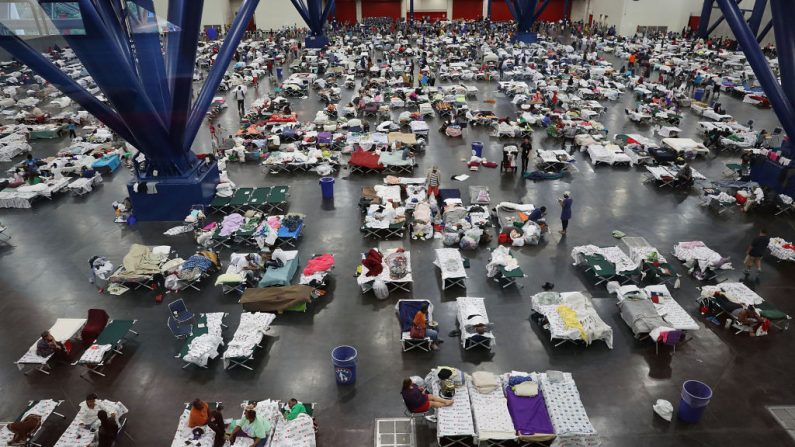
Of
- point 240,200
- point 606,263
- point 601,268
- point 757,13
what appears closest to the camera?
point 601,268

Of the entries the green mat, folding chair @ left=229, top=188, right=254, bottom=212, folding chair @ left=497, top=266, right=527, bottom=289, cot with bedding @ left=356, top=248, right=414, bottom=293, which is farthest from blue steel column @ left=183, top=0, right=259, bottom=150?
folding chair @ left=497, top=266, right=527, bottom=289

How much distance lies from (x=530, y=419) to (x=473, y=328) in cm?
246

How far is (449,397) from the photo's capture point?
28.1ft

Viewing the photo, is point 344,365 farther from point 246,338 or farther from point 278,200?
point 278,200

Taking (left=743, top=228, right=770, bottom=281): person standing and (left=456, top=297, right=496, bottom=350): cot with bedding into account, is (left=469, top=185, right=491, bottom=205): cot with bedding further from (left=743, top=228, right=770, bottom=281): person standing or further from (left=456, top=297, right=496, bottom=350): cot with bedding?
(left=743, top=228, right=770, bottom=281): person standing

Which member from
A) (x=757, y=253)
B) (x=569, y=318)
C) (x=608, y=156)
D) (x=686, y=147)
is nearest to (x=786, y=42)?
(x=686, y=147)

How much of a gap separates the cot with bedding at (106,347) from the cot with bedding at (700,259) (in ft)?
46.5

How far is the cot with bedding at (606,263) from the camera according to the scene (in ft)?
40.4

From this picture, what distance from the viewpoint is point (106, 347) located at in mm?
10156

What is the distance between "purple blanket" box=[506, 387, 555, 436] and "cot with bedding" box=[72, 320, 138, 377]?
831 cm

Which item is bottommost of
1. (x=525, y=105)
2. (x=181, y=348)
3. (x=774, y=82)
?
(x=181, y=348)

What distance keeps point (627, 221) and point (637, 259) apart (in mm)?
3116

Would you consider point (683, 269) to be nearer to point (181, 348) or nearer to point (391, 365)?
point (391, 365)

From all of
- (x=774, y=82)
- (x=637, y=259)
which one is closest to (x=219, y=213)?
(x=637, y=259)
